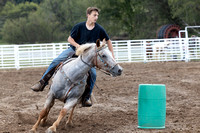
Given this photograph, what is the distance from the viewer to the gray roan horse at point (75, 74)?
211 inches

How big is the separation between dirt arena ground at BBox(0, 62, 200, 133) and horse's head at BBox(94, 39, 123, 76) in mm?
1161

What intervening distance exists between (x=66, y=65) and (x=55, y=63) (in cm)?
48

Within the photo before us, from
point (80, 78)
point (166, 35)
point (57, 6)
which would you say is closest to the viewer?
point (80, 78)

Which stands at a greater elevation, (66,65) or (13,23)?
(13,23)

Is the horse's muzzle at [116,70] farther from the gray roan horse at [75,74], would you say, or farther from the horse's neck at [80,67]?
the horse's neck at [80,67]

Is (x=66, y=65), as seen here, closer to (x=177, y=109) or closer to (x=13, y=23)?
(x=177, y=109)

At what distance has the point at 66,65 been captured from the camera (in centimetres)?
582

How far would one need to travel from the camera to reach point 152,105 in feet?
19.8

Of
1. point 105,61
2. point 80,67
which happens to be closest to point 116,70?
point 105,61

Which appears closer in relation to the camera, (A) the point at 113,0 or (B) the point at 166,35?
(B) the point at 166,35

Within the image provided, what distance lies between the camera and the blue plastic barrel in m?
5.98

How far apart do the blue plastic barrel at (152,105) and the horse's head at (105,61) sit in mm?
988

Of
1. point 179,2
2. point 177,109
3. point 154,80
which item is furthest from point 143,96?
point 179,2

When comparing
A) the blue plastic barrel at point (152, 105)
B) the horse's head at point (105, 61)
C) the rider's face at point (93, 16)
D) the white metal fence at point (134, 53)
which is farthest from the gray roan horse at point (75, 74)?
the white metal fence at point (134, 53)
